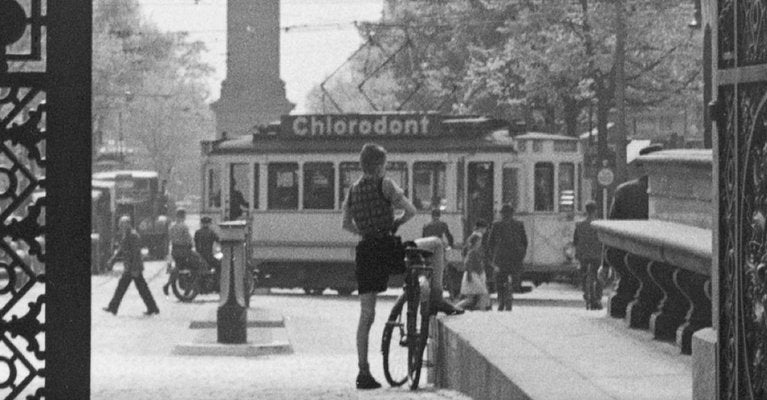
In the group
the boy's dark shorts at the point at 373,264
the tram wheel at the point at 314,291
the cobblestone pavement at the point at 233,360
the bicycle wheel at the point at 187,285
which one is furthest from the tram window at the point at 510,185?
the boy's dark shorts at the point at 373,264

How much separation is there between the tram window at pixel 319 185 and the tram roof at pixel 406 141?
29 cm

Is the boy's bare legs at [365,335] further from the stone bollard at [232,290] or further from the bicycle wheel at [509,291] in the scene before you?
the bicycle wheel at [509,291]

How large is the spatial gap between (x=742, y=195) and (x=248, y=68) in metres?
94.6

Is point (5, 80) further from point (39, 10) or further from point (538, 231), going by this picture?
point (538, 231)

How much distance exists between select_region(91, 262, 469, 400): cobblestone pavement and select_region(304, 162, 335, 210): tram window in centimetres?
170

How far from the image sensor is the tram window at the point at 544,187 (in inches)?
1560

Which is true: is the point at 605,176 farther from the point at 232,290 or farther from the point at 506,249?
the point at 232,290

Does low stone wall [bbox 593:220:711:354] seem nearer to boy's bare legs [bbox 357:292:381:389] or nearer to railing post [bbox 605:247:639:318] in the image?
railing post [bbox 605:247:639:318]

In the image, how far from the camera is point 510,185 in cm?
3938

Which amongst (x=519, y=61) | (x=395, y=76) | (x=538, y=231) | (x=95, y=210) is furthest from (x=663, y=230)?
(x=395, y=76)

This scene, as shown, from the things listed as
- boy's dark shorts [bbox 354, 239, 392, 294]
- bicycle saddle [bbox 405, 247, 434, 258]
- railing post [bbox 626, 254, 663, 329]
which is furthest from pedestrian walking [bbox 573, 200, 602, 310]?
railing post [bbox 626, 254, 663, 329]

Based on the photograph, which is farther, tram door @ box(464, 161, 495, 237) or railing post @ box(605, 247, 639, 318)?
tram door @ box(464, 161, 495, 237)

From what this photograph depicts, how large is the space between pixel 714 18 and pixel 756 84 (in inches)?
26.7

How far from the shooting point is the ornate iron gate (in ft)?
19.6
